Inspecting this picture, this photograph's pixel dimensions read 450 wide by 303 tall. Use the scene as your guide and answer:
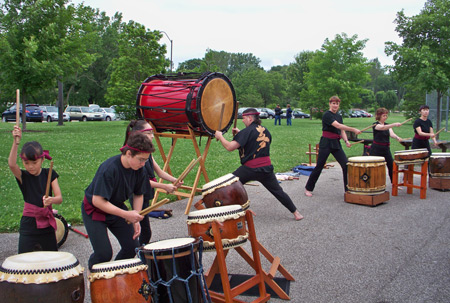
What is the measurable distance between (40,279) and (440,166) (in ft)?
28.4

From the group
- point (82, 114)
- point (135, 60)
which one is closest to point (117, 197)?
point (135, 60)

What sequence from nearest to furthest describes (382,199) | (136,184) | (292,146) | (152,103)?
(136,184)
(152,103)
(382,199)
(292,146)

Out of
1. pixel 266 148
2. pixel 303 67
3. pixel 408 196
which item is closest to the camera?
pixel 266 148

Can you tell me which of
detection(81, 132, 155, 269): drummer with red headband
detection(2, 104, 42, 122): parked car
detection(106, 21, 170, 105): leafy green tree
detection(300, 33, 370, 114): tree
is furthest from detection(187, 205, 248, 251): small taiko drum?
detection(2, 104, 42, 122): parked car

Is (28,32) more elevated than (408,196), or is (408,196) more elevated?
(28,32)

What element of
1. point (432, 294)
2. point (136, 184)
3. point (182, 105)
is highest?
point (182, 105)

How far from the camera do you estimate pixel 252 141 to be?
6418 mm

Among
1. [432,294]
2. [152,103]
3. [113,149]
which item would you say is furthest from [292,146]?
[432,294]

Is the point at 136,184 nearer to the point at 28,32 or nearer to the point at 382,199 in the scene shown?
the point at 382,199

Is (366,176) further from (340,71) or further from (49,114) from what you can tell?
(49,114)

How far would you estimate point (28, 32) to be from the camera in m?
20.3

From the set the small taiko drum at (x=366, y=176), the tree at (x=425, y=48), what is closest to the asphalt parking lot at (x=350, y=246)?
the small taiko drum at (x=366, y=176)

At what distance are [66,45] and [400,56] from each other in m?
16.6

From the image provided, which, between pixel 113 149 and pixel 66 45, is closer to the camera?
pixel 113 149
